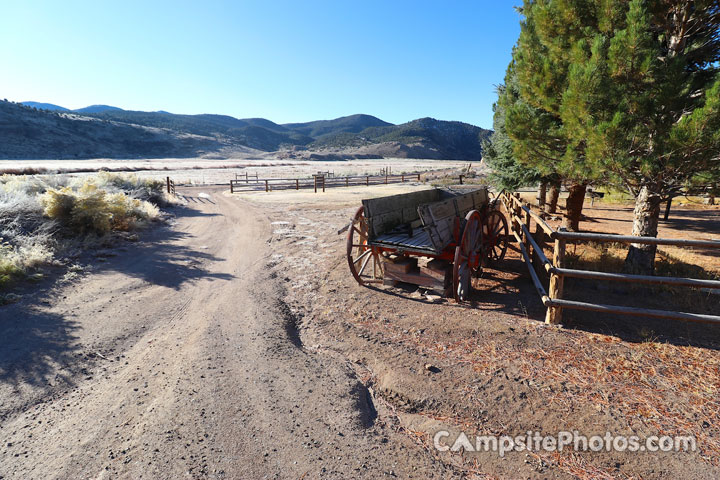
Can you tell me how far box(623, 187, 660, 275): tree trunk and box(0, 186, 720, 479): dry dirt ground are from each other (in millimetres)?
1744

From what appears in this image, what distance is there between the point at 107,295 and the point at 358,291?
15.7 feet

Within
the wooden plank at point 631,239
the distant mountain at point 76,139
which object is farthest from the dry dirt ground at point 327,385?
the distant mountain at point 76,139

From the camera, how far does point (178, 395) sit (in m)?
3.89

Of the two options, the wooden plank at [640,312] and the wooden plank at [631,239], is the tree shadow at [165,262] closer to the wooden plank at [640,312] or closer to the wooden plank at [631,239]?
the wooden plank at [640,312]

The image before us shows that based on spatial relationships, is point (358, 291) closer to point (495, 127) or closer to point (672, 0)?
point (672, 0)

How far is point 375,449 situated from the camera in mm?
3182

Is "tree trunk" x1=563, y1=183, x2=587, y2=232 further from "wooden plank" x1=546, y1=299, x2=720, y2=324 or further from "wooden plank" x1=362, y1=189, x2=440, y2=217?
"wooden plank" x1=546, y1=299, x2=720, y2=324

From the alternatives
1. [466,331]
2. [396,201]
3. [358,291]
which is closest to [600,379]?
[466,331]

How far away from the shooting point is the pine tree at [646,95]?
4.48m

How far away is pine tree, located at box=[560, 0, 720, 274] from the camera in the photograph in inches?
176

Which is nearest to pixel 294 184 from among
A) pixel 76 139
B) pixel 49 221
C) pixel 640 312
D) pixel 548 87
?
pixel 49 221

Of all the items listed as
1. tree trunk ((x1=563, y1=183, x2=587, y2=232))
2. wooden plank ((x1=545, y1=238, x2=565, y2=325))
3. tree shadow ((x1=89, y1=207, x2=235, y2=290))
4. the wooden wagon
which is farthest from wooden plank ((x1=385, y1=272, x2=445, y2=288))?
tree trunk ((x1=563, y1=183, x2=587, y2=232))

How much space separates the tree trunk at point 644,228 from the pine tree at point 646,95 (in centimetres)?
61

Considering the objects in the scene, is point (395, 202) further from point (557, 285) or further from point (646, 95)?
point (646, 95)
